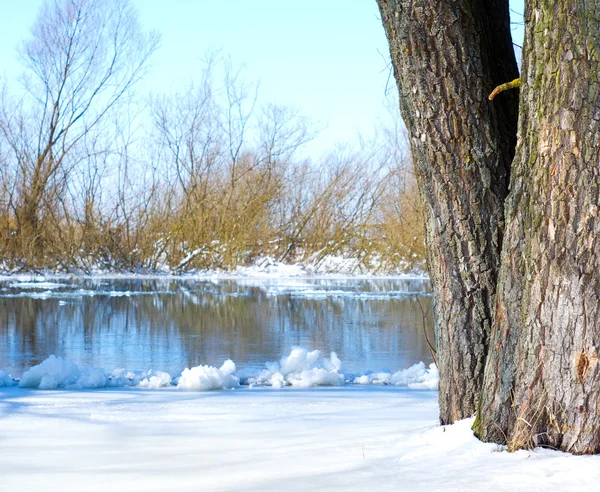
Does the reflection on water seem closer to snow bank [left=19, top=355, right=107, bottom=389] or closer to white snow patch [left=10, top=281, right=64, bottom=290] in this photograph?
white snow patch [left=10, top=281, right=64, bottom=290]

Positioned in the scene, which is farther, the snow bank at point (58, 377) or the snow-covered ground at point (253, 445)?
the snow bank at point (58, 377)

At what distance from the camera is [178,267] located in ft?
66.3

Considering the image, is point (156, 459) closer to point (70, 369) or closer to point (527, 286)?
point (527, 286)

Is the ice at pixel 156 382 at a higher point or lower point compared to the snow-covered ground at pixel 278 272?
lower

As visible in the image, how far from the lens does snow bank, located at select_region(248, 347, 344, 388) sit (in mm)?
4797

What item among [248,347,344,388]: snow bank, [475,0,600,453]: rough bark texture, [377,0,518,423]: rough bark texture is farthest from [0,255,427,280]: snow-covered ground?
[475,0,600,453]: rough bark texture

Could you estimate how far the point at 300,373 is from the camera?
195 inches

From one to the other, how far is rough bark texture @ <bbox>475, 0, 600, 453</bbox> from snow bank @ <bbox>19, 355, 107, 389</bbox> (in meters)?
2.85

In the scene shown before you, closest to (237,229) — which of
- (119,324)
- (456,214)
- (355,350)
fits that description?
(119,324)

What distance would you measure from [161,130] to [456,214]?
20478mm

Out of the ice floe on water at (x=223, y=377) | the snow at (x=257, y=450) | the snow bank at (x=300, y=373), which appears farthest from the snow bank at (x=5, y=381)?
the snow bank at (x=300, y=373)

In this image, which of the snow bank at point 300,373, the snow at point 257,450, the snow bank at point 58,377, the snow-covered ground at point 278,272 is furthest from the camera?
the snow-covered ground at point 278,272

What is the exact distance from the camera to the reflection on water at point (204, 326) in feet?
20.7

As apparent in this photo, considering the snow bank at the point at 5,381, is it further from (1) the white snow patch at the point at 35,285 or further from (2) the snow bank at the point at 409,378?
(1) the white snow patch at the point at 35,285
